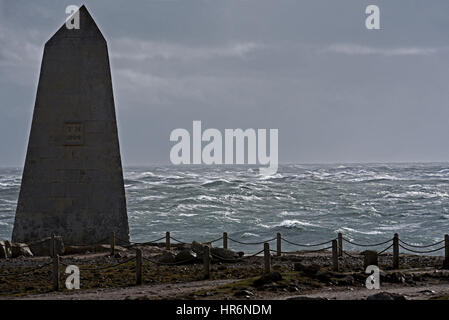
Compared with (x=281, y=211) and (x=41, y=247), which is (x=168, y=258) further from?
(x=281, y=211)

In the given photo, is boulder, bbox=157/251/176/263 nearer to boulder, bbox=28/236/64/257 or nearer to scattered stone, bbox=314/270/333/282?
boulder, bbox=28/236/64/257

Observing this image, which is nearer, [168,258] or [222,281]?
[222,281]

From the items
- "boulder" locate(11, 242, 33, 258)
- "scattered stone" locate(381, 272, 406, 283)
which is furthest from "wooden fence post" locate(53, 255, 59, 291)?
"scattered stone" locate(381, 272, 406, 283)

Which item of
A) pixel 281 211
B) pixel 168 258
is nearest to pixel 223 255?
pixel 168 258

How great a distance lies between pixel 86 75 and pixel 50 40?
54.4 inches

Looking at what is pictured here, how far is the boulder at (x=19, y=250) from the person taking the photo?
19.1 metres

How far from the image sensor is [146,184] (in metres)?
69.3

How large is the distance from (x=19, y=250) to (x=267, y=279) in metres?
8.53

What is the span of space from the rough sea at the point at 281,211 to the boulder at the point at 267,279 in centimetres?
1769

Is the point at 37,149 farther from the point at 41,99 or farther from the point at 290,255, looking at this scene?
the point at 290,255

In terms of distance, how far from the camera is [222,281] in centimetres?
1443

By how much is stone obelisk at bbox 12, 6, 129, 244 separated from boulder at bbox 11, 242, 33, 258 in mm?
698

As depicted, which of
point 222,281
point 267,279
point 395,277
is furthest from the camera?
point 395,277
